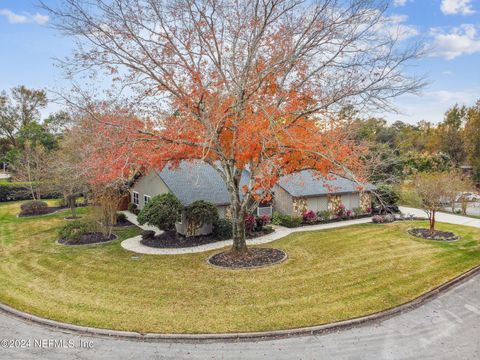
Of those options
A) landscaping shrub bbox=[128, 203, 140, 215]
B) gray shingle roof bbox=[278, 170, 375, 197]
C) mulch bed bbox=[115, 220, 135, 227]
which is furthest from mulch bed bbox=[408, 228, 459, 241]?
landscaping shrub bbox=[128, 203, 140, 215]

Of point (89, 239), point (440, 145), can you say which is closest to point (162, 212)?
point (89, 239)

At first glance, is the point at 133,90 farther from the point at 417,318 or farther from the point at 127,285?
the point at 417,318

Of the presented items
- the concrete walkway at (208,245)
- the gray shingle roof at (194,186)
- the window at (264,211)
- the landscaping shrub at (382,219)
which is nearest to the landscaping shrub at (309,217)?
the concrete walkway at (208,245)

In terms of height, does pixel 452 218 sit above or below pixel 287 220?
below

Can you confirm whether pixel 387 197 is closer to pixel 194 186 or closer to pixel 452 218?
pixel 452 218

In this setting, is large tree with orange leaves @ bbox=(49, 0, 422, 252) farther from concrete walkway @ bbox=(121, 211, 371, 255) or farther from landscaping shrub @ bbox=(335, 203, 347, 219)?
landscaping shrub @ bbox=(335, 203, 347, 219)

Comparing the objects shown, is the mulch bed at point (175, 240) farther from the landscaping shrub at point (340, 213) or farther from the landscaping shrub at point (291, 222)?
the landscaping shrub at point (340, 213)
